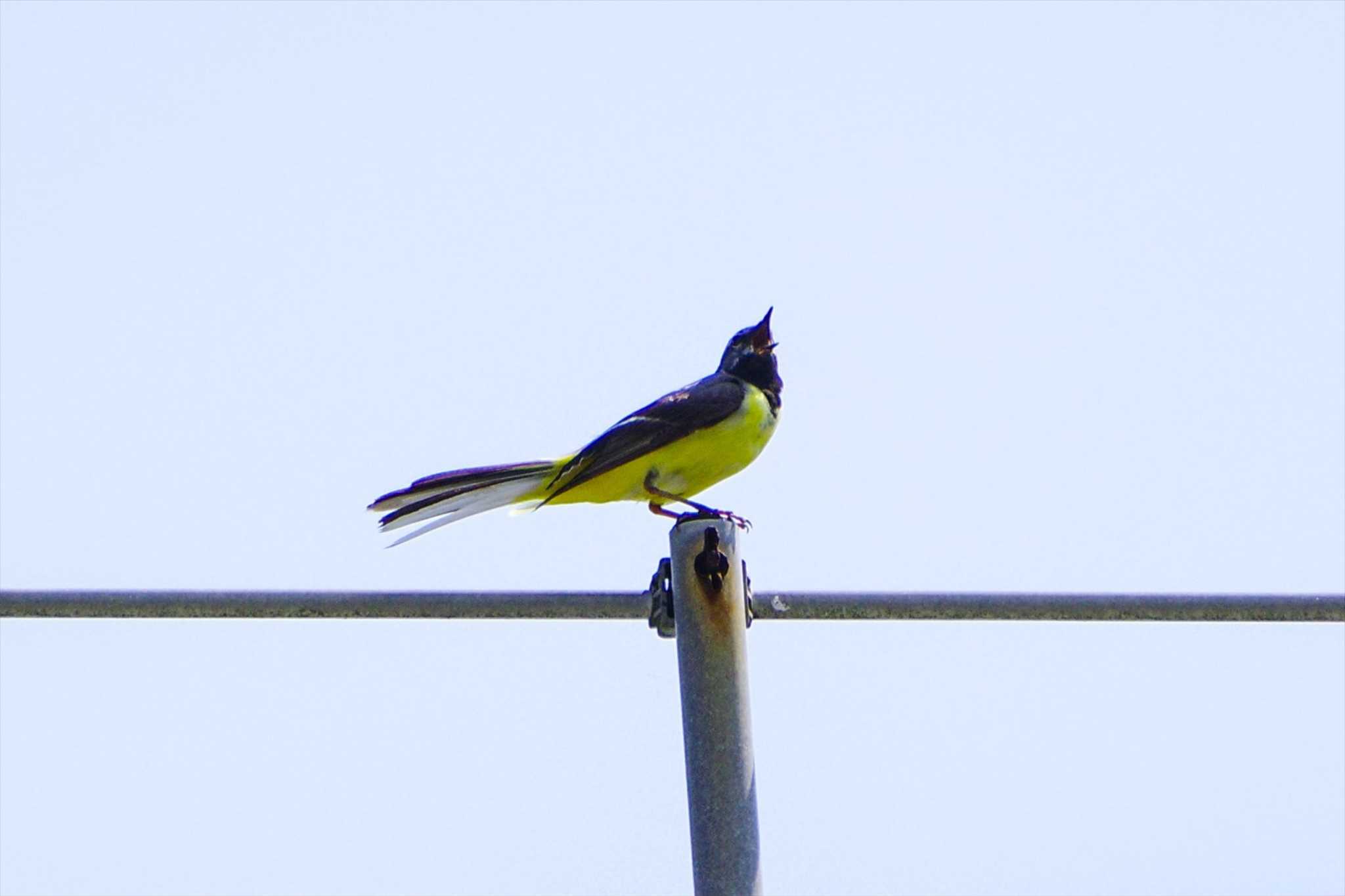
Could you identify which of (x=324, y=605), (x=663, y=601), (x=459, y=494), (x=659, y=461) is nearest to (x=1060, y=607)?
(x=663, y=601)

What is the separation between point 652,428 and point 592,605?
12.2 feet

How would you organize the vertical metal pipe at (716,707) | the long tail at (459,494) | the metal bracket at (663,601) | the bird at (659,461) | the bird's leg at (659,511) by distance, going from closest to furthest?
the vertical metal pipe at (716,707), the metal bracket at (663,601), the long tail at (459,494), the bird at (659,461), the bird's leg at (659,511)

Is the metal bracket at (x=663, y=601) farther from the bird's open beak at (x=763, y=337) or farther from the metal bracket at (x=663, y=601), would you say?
the bird's open beak at (x=763, y=337)

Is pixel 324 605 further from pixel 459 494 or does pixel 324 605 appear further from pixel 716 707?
pixel 459 494

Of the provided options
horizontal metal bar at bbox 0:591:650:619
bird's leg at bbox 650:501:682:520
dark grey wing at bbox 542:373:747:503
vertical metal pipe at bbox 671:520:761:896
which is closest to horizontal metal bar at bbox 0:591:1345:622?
horizontal metal bar at bbox 0:591:650:619

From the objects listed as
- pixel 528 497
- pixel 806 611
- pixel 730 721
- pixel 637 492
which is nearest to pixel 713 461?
pixel 637 492

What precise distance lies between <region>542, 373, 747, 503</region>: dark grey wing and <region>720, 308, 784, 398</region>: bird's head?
1.70ft

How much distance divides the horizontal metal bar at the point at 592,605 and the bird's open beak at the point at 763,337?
5019mm

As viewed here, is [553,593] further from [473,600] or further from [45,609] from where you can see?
[45,609]

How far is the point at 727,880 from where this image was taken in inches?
118

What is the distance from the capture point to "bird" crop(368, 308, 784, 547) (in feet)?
22.7

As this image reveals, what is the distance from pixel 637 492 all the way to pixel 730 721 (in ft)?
14.4

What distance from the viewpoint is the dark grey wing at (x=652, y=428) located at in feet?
23.4

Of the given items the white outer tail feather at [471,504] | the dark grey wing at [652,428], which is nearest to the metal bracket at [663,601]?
the white outer tail feather at [471,504]
